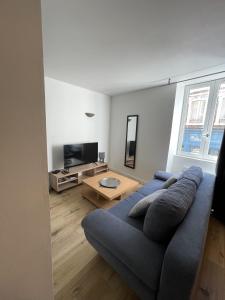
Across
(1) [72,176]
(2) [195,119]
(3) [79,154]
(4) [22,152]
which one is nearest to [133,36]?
(4) [22,152]

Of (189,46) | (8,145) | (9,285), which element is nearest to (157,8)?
(189,46)

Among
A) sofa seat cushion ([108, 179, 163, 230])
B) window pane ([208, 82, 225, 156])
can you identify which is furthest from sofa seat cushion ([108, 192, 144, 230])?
window pane ([208, 82, 225, 156])

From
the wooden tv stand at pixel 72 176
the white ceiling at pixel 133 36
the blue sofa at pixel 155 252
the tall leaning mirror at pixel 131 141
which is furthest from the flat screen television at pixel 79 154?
the blue sofa at pixel 155 252

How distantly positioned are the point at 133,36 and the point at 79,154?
2.40m

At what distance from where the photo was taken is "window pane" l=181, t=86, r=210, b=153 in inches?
108

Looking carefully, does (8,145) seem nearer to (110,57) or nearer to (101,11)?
(101,11)

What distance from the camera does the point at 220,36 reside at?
4.53 ft

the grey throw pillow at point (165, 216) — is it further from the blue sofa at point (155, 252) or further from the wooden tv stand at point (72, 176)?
the wooden tv stand at point (72, 176)

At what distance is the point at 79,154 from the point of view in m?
3.19

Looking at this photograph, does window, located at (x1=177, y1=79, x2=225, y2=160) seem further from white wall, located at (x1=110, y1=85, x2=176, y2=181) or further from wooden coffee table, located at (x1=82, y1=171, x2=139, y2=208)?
wooden coffee table, located at (x1=82, y1=171, x2=139, y2=208)

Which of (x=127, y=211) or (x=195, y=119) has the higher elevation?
(x=195, y=119)

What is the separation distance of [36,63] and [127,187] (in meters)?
2.17

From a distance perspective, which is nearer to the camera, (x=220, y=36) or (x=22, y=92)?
(x=22, y=92)

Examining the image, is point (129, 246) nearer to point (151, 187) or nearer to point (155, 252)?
point (155, 252)
